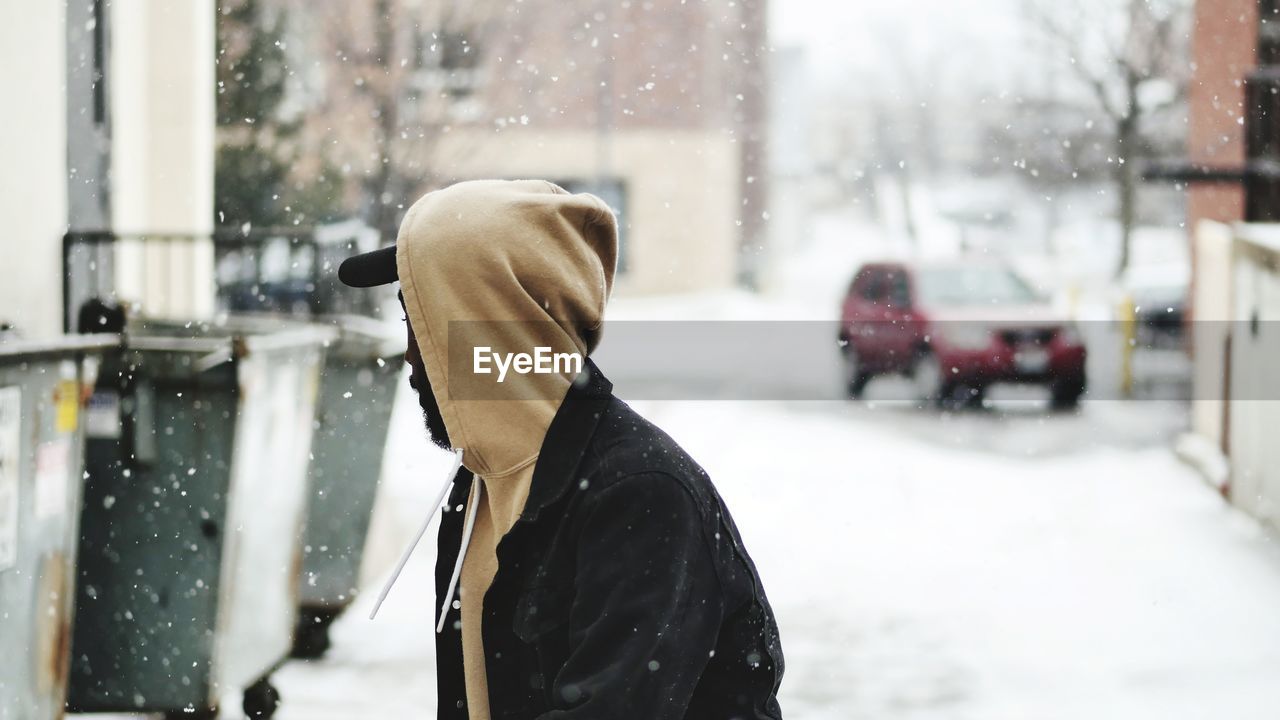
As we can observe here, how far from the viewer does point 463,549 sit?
6.05 ft

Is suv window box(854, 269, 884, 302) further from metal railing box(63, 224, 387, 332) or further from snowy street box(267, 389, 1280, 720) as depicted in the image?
metal railing box(63, 224, 387, 332)

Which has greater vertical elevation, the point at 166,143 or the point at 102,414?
the point at 166,143

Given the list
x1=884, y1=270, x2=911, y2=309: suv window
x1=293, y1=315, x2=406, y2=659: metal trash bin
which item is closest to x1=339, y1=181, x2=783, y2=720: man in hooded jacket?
x1=293, y1=315, x2=406, y2=659: metal trash bin

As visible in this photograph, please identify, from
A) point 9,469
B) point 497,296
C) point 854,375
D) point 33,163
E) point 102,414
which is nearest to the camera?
point 497,296

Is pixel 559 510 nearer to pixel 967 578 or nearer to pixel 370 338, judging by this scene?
pixel 370 338

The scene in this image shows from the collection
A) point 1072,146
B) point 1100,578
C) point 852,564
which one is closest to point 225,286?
point 852,564

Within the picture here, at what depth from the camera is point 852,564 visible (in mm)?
7613

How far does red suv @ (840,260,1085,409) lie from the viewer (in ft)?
47.0

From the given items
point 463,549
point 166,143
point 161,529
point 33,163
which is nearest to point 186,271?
point 166,143

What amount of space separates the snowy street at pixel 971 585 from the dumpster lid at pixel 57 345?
5.10 ft

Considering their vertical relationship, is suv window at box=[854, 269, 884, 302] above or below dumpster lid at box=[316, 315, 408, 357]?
below

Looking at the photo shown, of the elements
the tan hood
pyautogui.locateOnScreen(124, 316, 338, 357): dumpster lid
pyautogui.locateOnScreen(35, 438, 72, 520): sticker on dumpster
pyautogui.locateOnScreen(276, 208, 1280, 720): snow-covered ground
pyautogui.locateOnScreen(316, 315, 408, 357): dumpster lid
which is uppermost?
the tan hood

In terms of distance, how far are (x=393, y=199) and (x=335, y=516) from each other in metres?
10.5

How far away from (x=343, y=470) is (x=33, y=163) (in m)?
1.72
